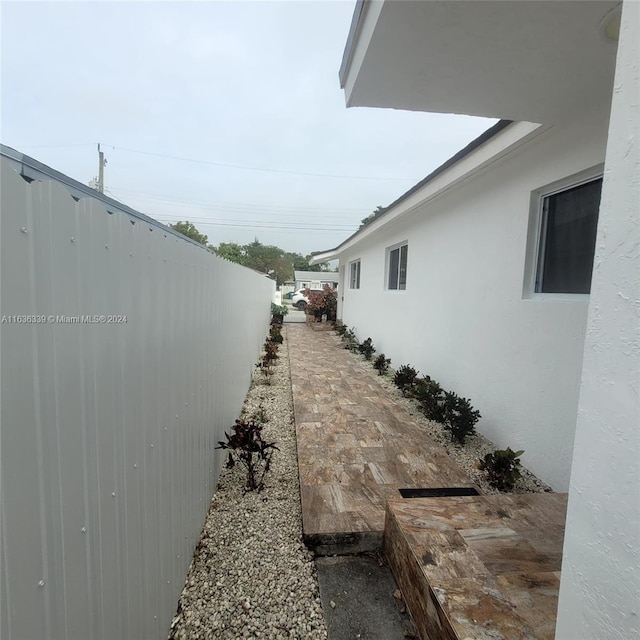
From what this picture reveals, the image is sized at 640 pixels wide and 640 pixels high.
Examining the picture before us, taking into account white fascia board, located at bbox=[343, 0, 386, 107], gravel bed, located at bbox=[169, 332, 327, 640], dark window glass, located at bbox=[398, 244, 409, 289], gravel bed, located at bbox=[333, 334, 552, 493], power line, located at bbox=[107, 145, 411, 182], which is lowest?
gravel bed, located at bbox=[169, 332, 327, 640]

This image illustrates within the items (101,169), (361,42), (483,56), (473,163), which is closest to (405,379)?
(473,163)

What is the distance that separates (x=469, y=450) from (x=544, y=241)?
2.19m

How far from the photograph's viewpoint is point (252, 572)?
1950mm

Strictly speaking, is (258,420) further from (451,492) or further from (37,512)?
(37,512)

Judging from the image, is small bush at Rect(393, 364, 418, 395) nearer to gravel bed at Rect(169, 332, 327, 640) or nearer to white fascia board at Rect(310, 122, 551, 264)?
white fascia board at Rect(310, 122, 551, 264)

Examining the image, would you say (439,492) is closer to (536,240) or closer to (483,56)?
(536,240)

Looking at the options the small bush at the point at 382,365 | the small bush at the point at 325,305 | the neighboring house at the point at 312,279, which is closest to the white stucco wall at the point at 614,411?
the small bush at the point at 382,365

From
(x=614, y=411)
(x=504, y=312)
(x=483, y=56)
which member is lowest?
(x=614, y=411)

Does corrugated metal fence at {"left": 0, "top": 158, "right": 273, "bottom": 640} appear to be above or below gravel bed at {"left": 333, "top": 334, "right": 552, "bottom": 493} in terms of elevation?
above

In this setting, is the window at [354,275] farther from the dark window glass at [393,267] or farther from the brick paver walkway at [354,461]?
the brick paver walkway at [354,461]

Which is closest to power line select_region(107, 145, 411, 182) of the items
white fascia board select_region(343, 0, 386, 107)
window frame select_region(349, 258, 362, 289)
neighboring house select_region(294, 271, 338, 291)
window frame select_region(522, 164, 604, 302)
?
neighboring house select_region(294, 271, 338, 291)

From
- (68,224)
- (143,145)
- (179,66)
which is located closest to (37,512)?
(68,224)

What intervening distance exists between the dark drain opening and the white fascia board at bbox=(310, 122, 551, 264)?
2981 millimetres

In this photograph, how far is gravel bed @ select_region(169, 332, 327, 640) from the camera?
165 centimetres
